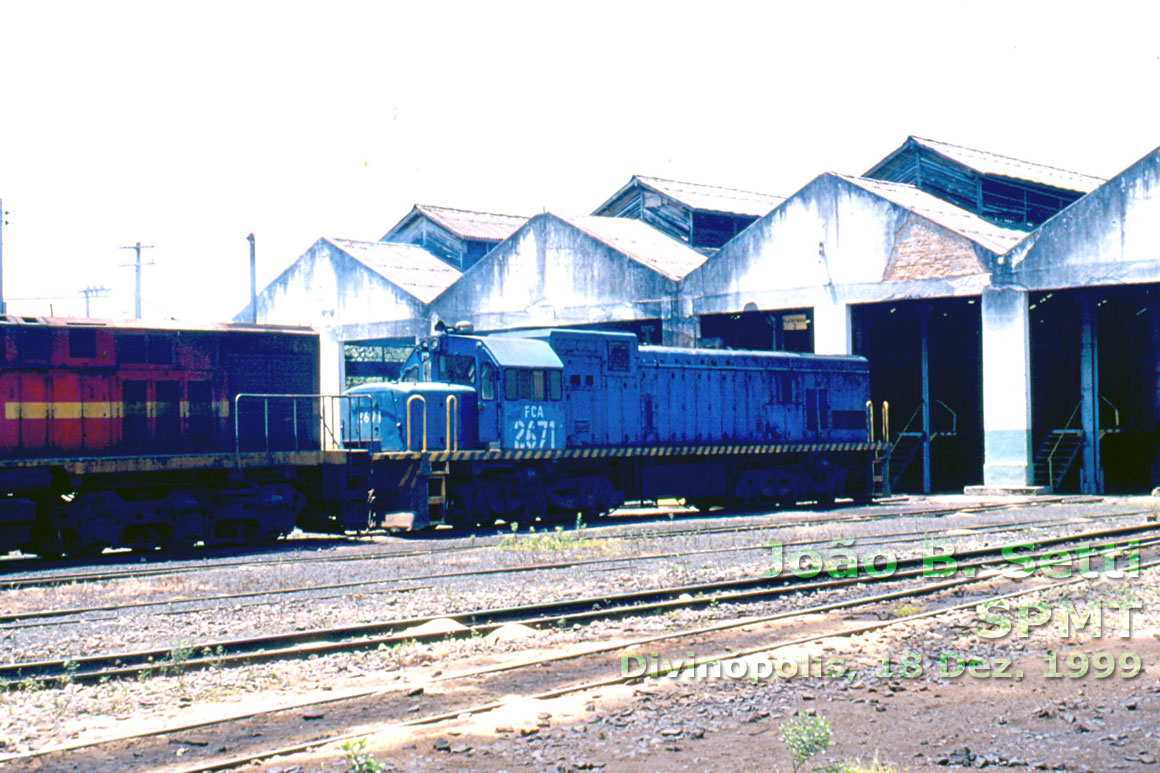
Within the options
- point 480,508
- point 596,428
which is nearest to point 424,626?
point 480,508

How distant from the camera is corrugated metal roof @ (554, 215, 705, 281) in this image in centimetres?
3322

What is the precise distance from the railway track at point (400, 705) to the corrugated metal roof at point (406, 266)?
93.6 feet

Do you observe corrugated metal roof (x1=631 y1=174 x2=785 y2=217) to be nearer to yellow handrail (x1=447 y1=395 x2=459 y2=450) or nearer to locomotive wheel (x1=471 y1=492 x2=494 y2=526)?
locomotive wheel (x1=471 y1=492 x2=494 y2=526)

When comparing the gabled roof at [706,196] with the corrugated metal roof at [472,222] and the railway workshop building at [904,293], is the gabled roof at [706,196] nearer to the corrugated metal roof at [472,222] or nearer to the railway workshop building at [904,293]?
the railway workshop building at [904,293]

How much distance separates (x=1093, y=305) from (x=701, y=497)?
1146cm

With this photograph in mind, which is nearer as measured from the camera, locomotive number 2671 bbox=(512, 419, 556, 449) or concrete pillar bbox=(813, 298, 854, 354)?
locomotive number 2671 bbox=(512, 419, 556, 449)

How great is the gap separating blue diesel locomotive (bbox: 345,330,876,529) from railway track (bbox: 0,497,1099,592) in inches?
45.5

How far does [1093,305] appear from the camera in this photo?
2895 cm

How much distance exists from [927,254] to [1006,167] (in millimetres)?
8642

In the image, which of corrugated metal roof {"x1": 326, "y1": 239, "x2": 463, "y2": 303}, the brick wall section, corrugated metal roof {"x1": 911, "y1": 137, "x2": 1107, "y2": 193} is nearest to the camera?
the brick wall section

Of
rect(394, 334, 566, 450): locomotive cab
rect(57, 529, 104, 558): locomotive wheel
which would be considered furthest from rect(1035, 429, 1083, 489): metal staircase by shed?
rect(57, 529, 104, 558): locomotive wheel

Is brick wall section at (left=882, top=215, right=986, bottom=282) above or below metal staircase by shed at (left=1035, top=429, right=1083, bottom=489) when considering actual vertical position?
above

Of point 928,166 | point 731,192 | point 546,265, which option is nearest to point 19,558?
point 546,265

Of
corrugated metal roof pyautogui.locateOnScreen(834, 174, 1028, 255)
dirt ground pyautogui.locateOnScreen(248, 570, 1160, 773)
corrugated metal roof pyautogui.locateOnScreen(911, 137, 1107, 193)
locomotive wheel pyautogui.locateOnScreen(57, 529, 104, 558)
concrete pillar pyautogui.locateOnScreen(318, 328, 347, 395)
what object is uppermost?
corrugated metal roof pyautogui.locateOnScreen(911, 137, 1107, 193)
